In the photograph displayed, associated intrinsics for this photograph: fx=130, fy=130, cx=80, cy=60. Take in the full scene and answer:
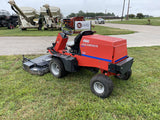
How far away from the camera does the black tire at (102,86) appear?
9.30ft

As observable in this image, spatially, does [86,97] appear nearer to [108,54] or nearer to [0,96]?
[108,54]

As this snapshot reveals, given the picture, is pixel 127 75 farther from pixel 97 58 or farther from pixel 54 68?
pixel 54 68

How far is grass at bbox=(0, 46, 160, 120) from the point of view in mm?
2486

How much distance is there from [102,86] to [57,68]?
1.60 meters

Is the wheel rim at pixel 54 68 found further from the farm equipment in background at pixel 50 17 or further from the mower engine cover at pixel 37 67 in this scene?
the farm equipment in background at pixel 50 17

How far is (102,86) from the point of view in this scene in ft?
9.99

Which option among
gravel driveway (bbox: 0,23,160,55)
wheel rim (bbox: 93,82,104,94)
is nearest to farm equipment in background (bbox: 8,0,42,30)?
gravel driveway (bbox: 0,23,160,55)

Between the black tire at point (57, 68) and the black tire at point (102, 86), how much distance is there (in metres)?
1.09

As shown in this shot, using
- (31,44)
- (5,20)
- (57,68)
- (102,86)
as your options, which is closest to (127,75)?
(102,86)

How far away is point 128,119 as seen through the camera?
2.36 m

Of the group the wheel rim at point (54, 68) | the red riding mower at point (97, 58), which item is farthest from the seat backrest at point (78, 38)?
the wheel rim at point (54, 68)

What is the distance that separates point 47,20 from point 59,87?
14.7 metres

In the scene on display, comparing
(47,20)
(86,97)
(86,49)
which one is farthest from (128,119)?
(47,20)

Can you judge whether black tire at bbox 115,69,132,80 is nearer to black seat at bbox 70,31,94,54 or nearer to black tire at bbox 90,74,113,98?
black tire at bbox 90,74,113,98
